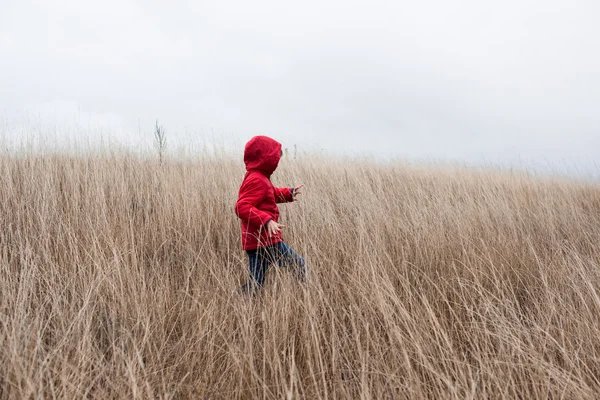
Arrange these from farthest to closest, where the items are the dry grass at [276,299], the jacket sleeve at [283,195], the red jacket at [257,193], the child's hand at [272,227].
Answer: the jacket sleeve at [283,195] < the red jacket at [257,193] < the child's hand at [272,227] < the dry grass at [276,299]

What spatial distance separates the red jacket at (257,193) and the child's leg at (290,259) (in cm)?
5

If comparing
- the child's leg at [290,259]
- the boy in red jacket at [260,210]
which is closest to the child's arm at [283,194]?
the boy in red jacket at [260,210]

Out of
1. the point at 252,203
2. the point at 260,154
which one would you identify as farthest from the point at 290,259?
the point at 260,154

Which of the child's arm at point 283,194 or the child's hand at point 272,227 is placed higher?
the child's arm at point 283,194

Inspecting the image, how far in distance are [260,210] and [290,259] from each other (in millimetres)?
339

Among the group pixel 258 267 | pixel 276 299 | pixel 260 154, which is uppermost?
pixel 260 154

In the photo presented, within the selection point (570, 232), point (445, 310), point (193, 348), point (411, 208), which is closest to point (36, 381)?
point (193, 348)

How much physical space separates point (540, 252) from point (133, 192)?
3.55m

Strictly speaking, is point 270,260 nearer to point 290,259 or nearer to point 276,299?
point 290,259

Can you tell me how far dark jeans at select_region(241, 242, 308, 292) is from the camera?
82.0 inches

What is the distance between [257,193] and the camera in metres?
2.10

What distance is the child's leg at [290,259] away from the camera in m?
2.07

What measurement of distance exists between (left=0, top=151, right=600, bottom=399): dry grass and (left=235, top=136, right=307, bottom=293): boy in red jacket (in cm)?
13

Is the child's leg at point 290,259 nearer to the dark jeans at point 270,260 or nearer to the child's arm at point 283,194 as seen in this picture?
the dark jeans at point 270,260
